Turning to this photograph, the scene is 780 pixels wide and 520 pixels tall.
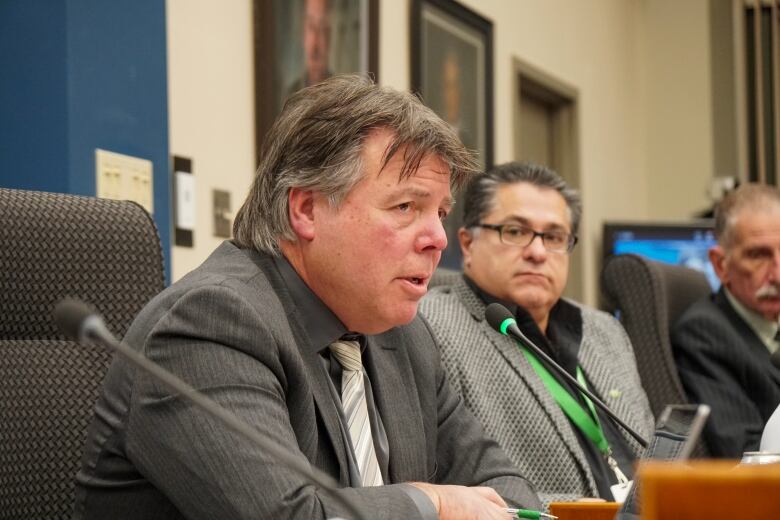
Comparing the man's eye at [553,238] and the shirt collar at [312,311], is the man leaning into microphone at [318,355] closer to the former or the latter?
the shirt collar at [312,311]

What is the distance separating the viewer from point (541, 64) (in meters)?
5.48

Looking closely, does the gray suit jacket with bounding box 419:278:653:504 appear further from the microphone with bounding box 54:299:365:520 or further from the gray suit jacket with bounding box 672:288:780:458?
the microphone with bounding box 54:299:365:520

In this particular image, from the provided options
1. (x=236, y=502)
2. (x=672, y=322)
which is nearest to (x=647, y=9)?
(x=672, y=322)

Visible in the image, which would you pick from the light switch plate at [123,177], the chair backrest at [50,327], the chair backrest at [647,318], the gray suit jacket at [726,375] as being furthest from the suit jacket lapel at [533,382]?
the chair backrest at [50,327]

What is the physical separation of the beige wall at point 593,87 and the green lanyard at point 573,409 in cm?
98

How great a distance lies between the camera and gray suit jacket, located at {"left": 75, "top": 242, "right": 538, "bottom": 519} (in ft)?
4.47

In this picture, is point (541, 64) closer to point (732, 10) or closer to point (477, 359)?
point (732, 10)

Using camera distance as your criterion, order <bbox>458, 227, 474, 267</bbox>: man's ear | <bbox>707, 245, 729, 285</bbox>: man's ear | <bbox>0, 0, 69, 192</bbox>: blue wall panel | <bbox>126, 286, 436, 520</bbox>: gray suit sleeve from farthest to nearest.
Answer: <bbox>707, 245, 729, 285</bbox>: man's ear
<bbox>458, 227, 474, 267</bbox>: man's ear
<bbox>0, 0, 69, 192</bbox>: blue wall panel
<bbox>126, 286, 436, 520</bbox>: gray suit sleeve

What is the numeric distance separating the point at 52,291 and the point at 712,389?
6.26ft

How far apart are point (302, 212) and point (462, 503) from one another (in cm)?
49

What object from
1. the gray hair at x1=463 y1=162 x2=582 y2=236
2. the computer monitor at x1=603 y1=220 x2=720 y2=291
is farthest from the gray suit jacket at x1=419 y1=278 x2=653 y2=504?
the computer monitor at x1=603 y1=220 x2=720 y2=291

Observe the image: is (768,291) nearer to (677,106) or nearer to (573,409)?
(573,409)

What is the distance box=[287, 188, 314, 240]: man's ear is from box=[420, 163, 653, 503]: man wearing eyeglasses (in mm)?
806

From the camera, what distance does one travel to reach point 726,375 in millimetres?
3023
